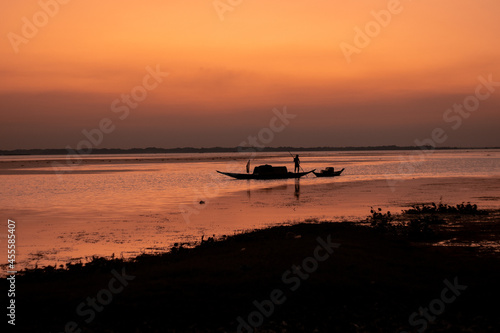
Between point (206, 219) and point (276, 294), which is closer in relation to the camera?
point (276, 294)

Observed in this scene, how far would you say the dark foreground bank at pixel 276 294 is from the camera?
34.0ft

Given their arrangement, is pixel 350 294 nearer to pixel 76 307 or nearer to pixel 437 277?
pixel 437 277

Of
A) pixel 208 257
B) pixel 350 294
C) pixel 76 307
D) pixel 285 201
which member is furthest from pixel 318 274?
pixel 285 201

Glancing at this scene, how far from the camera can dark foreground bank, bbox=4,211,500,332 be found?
10.4m

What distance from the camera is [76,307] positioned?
11.1 meters

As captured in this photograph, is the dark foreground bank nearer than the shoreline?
Yes

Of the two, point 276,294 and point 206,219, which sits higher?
point 206,219

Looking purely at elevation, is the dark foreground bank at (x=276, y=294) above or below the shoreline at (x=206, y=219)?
below

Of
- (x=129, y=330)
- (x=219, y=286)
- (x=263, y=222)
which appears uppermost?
(x=263, y=222)

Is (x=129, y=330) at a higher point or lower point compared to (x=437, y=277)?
lower

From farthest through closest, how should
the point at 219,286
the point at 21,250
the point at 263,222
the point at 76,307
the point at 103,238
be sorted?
1. the point at 263,222
2. the point at 103,238
3. the point at 21,250
4. the point at 219,286
5. the point at 76,307

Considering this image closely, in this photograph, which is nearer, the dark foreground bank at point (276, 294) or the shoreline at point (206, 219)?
the dark foreground bank at point (276, 294)

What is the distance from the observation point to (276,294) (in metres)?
11.7

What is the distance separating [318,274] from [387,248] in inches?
192
